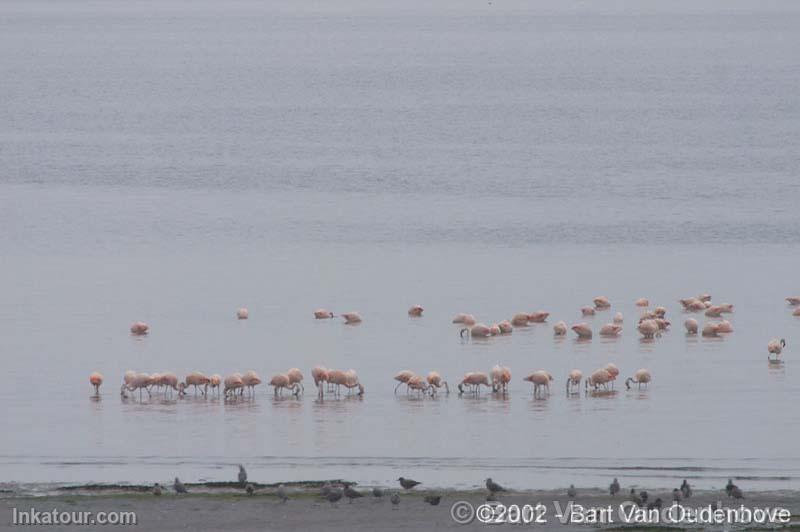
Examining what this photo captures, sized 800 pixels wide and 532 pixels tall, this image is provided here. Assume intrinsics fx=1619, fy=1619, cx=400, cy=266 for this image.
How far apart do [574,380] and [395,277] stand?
44.2 ft

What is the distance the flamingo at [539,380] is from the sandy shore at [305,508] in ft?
21.9

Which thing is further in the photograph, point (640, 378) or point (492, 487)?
point (640, 378)

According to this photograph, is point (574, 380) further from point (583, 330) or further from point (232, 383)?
point (232, 383)

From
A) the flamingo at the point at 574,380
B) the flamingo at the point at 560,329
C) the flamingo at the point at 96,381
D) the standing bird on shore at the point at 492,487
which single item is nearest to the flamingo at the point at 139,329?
the flamingo at the point at 96,381

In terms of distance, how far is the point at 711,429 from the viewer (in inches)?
942

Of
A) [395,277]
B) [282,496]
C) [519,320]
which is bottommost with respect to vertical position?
[282,496]

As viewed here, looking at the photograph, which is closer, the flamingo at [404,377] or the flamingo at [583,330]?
the flamingo at [404,377]

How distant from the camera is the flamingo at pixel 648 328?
31500 mm

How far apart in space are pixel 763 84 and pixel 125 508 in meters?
110

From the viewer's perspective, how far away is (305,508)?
18688 millimetres

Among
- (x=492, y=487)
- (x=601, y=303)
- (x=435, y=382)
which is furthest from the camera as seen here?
(x=601, y=303)

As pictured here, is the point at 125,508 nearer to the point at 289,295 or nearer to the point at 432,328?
the point at 432,328

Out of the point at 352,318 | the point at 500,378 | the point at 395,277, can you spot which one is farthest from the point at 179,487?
the point at 395,277

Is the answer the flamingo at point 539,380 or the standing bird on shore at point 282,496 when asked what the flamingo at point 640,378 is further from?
the standing bird on shore at point 282,496
